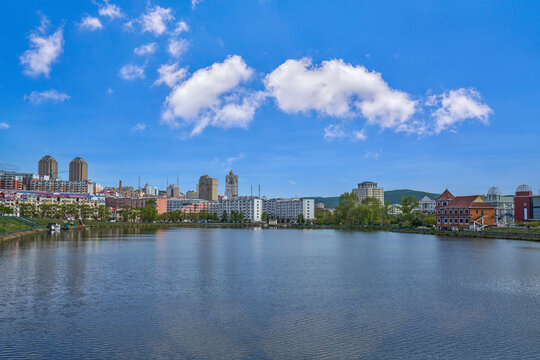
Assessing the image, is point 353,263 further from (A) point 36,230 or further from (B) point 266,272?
(A) point 36,230

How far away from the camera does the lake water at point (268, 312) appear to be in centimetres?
1435

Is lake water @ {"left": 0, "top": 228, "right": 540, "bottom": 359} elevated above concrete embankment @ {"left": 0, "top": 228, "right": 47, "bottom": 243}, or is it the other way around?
concrete embankment @ {"left": 0, "top": 228, "right": 47, "bottom": 243}

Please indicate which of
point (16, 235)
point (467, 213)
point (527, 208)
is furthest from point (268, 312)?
point (527, 208)

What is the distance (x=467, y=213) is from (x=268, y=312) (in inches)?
3048

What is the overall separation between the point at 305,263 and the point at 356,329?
21124 millimetres

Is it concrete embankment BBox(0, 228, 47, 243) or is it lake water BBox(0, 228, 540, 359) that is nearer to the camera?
lake water BBox(0, 228, 540, 359)

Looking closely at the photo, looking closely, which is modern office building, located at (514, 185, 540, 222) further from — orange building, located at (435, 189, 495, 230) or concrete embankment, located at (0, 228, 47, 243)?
concrete embankment, located at (0, 228, 47, 243)

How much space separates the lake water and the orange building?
5460 cm

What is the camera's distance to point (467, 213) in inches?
3344

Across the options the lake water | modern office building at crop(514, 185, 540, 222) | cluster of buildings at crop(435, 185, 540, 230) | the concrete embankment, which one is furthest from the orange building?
the concrete embankment

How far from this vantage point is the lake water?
1435cm

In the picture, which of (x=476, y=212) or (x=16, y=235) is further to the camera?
(x=476, y=212)

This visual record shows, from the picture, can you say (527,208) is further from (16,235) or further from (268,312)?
(16,235)

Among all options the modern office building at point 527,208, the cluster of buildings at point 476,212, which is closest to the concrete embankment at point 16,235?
the cluster of buildings at point 476,212
